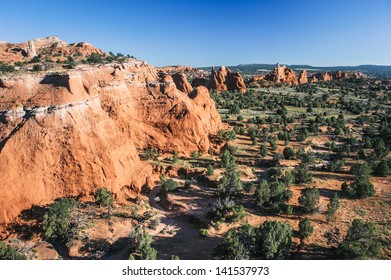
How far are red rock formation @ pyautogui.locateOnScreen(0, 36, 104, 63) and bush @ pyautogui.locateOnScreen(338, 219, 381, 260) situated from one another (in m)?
47.8

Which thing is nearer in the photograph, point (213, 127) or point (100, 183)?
point (100, 183)

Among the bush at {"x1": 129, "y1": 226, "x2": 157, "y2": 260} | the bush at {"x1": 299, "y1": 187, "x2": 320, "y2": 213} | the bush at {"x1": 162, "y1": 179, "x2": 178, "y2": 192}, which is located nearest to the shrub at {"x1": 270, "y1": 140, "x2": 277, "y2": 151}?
the bush at {"x1": 299, "y1": 187, "x2": 320, "y2": 213}

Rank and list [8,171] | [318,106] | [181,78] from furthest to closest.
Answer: [318,106], [181,78], [8,171]

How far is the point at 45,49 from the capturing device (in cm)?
5256

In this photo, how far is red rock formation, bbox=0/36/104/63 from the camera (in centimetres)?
4503

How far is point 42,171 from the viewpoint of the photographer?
77.7 feet

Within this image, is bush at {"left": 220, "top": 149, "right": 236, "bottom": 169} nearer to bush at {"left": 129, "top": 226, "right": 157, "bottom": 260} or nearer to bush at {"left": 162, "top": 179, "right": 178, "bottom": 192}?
bush at {"left": 162, "top": 179, "right": 178, "bottom": 192}

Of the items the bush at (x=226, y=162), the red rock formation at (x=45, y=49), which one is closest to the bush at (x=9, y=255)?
the bush at (x=226, y=162)

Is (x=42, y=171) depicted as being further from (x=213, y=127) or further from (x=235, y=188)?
(x=213, y=127)

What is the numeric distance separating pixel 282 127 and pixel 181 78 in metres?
29.1

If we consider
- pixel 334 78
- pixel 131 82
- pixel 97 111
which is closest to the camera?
pixel 97 111

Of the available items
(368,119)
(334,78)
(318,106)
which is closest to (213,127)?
(368,119)

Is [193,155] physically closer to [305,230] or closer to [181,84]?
[305,230]

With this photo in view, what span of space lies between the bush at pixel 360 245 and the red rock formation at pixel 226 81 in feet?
300
